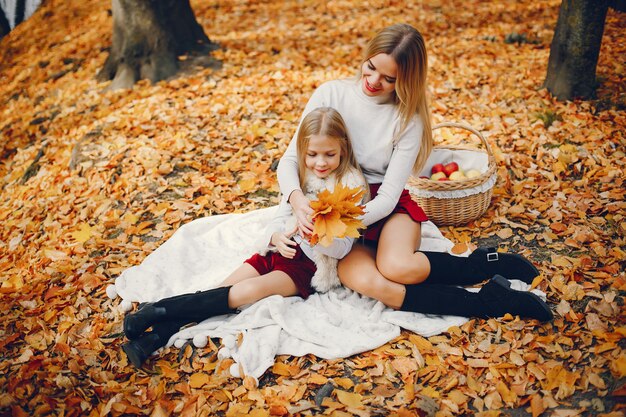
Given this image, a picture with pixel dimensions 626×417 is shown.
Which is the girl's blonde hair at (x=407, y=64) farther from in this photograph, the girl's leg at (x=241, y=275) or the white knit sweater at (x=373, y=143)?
the girl's leg at (x=241, y=275)

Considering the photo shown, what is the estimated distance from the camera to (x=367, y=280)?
3.01 metres

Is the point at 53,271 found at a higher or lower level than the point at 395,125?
lower

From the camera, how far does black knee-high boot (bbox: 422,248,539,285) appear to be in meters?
3.12

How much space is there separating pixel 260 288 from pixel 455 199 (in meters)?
1.62

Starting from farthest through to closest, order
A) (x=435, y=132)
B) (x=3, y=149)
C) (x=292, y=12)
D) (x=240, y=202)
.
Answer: (x=292, y=12) → (x=3, y=149) → (x=435, y=132) → (x=240, y=202)

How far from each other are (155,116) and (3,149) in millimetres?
2014

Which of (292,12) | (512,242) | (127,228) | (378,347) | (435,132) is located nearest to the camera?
(378,347)

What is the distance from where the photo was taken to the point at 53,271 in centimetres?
368

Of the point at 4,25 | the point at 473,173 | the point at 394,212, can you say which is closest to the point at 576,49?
the point at 473,173

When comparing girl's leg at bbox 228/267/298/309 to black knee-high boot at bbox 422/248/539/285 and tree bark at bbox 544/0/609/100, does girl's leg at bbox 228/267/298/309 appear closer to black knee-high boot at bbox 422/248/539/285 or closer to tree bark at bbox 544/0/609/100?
black knee-high boot at bbox 422/248/539/285

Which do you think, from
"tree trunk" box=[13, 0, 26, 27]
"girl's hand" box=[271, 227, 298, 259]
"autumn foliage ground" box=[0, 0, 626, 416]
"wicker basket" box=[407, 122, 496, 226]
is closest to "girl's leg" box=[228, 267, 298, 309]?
"girl's hand" box=[271, 227, 298, 259]

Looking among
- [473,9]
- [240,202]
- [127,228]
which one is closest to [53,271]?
[127,228]

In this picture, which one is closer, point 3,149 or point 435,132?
point 435,132

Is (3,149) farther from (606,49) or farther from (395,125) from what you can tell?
(606,49)
